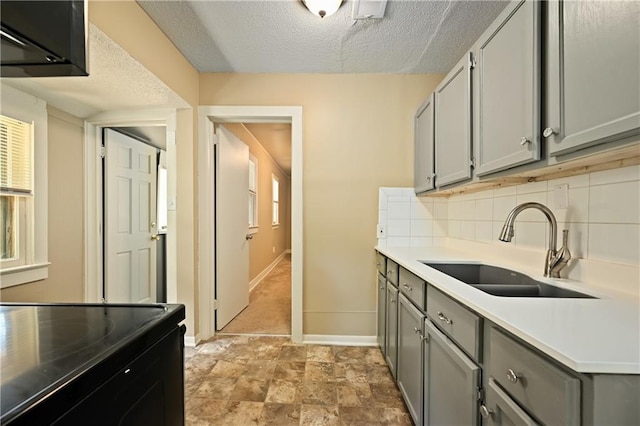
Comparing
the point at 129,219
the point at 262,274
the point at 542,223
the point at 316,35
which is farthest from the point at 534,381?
the point at 262,274

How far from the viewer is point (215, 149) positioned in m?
2.50

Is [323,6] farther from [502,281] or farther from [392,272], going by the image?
[502,281]

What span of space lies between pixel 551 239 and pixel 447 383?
784 millimetres

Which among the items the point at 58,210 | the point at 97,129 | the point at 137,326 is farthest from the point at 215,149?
the point at 137,326

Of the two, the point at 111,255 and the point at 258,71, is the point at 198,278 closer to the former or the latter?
the point at 111,255

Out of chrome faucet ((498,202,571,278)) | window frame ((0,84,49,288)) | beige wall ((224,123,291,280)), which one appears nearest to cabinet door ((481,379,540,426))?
chrome faucet ((498,202,571,278))

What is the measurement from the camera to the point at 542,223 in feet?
4.41

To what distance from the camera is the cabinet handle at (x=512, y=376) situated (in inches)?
27.0

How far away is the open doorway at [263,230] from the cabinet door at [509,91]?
84.3 inches

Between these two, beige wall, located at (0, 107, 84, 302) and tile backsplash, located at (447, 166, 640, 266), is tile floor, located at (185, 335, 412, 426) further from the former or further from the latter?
tile backsplash, located at (447, 166, 640, 266)

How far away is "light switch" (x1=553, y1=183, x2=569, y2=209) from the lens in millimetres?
1203

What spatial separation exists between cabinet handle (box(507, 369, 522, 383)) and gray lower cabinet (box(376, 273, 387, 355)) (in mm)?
1311

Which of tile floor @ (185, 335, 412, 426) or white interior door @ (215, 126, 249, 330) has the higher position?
white interior door @ (215, 126, 249, 330)

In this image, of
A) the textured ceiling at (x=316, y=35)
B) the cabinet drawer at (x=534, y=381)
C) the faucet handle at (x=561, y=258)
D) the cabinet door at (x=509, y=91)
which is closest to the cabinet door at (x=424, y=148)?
the textured ceiling at (x=316, y=35)
